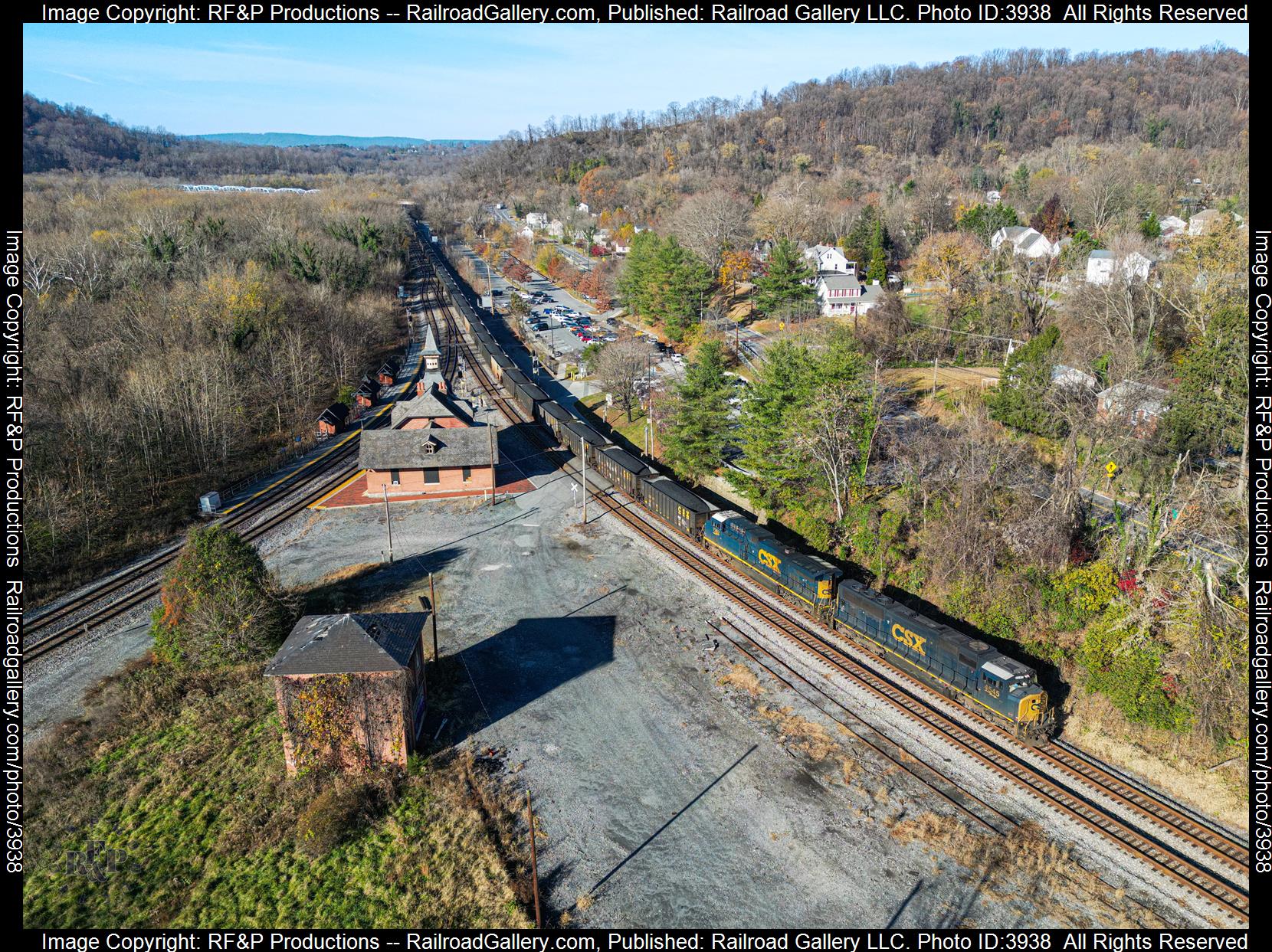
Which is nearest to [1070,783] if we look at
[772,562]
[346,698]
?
[772,562]

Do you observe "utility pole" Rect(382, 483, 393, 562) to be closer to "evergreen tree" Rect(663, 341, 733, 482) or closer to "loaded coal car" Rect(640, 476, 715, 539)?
"loaded coal car" Rect(640, 476, 715, 539)

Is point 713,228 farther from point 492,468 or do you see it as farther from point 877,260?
point 492,468

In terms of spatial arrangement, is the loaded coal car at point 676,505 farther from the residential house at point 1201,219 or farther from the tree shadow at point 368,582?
the residential house at point 1201,219

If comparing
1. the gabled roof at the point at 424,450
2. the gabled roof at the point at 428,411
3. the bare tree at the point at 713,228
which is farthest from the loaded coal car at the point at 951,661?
the bare tree at the point at 713,228

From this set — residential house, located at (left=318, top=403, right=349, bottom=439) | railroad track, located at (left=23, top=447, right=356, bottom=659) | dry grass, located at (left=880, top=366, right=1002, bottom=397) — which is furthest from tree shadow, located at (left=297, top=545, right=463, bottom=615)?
dry grass, located at (left=880, top=366, right=1002, bottom=397)

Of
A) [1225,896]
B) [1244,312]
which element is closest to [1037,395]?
[1244,312]
